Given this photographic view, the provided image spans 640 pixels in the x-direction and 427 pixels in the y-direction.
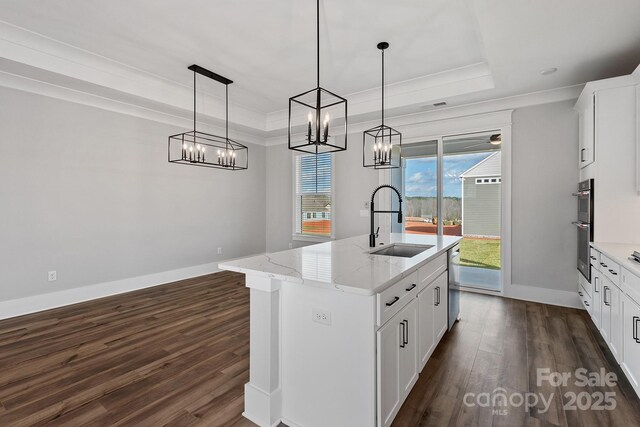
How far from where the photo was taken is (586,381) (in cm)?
226

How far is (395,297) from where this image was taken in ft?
5.63

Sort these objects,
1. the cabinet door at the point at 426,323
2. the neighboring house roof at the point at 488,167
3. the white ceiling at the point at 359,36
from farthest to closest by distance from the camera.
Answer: the neighboring house roof at the point at 488,167
the white ceiling at the point at 359,36
the cabinet door at the point at 426,323

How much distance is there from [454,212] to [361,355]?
3743 millimetres

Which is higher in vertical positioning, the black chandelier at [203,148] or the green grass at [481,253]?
the black chandelier at [203,148]

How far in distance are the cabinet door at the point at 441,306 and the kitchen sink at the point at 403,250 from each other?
30 cm

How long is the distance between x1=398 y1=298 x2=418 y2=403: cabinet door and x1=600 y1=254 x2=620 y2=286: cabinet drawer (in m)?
1.58

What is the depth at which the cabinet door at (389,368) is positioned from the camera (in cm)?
154

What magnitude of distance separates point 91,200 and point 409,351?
4344mm

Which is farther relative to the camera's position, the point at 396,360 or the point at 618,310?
the point at 618,310

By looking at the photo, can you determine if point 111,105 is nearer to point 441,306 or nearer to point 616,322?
point 441,306

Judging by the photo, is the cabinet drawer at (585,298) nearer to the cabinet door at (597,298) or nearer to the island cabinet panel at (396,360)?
the cabinet door at (597,298)

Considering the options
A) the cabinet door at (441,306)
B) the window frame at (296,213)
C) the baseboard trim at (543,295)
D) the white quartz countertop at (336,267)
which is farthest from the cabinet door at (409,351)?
the window frame at (296,213)


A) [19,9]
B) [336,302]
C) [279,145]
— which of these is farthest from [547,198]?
[19,9]

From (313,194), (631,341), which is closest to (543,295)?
(631,341)
